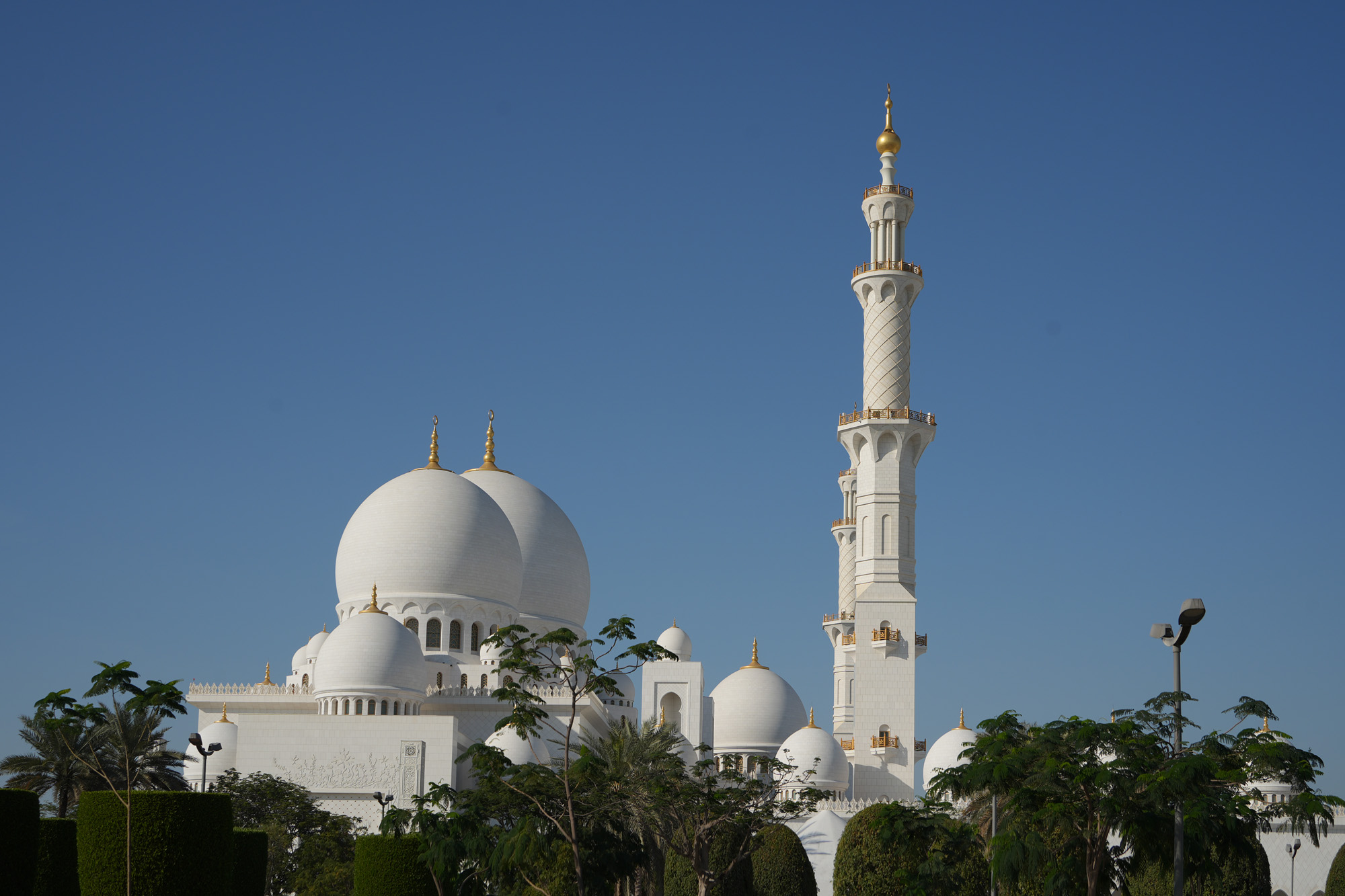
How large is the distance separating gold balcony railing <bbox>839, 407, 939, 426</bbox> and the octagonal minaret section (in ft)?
0.12

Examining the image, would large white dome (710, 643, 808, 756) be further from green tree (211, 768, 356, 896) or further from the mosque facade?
green tree (211, 768, 356, 896)

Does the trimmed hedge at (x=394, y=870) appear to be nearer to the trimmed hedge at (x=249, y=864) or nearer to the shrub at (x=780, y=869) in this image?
the trimmed hedge at (x=249, y=864)

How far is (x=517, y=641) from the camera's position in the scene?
987 inches

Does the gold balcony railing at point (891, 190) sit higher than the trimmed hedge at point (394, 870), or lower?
higher

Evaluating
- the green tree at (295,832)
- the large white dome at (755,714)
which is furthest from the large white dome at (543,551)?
the green tree at (295,832)

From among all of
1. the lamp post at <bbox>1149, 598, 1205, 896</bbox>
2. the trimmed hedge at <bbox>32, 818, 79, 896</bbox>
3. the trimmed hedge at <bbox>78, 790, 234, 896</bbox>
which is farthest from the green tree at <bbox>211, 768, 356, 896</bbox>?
the lamp post at <bbox>1149, 598, 1205, 896</bbox>

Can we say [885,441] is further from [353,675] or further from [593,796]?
[593,796]

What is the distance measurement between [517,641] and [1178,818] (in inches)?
432

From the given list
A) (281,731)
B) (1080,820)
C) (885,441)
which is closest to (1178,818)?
(1080,820)

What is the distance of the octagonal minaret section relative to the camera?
155ft

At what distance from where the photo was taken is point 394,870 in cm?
2722

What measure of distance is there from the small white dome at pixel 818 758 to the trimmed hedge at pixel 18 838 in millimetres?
27159

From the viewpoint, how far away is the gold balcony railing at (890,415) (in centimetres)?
4862

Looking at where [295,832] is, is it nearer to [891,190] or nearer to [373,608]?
[373,608]
